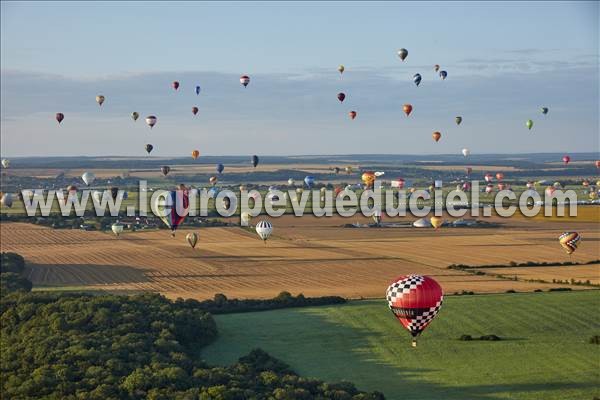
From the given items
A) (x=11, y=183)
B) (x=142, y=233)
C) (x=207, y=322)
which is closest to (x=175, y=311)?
(x=207, y=322)

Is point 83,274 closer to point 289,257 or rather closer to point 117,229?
point 289,257

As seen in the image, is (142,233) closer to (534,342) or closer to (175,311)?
(175,311)

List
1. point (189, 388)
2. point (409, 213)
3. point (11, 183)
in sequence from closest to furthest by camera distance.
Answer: point (189, 388) → point (409, 213) → point (11, 183)

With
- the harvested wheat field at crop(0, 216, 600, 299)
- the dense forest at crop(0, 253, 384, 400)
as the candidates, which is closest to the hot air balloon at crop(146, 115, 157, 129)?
the harvested wheat field at crop(0, 216, 600, 299)

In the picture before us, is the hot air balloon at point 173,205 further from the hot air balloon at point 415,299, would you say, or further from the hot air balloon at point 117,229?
the hot air balloon at point 415,299

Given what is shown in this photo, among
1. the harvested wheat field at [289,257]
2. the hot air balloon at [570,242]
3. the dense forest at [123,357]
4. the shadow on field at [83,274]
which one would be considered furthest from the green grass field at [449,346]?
the hot air balloon at [570,242]
